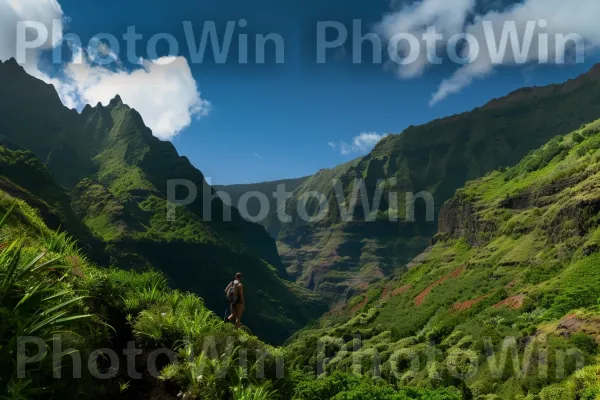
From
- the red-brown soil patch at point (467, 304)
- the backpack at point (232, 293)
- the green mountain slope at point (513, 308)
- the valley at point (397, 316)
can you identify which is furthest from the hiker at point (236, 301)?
the red-brown soil patch at point (467, 304)

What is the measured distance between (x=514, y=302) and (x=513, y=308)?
5.06ft

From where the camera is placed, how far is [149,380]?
8445 millimetres

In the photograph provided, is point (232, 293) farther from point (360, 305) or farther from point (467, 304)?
point (360, 305)

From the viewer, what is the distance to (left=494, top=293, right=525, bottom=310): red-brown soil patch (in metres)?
34.4

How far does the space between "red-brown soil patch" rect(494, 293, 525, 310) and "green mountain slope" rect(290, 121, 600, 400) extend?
0.17 meters

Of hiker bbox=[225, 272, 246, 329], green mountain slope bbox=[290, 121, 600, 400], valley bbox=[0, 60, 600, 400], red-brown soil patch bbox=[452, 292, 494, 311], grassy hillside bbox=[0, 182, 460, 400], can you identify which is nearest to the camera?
grassy hillside bbox=[0, 182, 460, 400]

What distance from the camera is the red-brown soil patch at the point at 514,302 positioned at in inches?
1355

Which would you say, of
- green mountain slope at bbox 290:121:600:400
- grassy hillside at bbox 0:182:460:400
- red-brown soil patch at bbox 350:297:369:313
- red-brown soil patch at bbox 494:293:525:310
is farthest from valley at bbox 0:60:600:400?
red-brown soil patch at bbox 350:297:369:313

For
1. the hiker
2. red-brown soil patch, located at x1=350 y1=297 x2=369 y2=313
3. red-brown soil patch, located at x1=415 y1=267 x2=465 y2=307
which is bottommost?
red-brown soil patch, located at x1=350 y1=297 x2=369 y2=313

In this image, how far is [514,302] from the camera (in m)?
35.8

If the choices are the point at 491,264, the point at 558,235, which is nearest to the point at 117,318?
the point at 558,235

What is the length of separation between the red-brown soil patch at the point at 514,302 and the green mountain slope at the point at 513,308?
0.17 meters

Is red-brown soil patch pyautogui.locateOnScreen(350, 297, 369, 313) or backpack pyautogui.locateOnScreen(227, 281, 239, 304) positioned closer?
backpack pyautogui.locateOnScreen(227, 281, 239, 304)

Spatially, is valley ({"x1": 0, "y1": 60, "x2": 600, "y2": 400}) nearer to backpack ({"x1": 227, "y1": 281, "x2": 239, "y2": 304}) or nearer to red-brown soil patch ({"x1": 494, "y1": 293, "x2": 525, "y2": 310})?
red-brown soil patch ({"x1": 494, "y1": 293, "x2": 525, "y2": 310})
